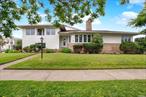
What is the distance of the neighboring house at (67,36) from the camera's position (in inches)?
1425

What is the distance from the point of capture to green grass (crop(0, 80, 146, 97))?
22.5ft

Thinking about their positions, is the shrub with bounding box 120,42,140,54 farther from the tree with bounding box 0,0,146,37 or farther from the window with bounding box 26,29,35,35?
the tree with bounding box 0,0,146,37

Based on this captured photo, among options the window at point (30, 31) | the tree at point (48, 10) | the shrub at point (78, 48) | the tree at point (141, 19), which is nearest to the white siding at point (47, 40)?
the window at point (30, 31)

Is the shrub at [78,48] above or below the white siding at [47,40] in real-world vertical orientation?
below

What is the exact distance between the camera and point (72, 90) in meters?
7.34

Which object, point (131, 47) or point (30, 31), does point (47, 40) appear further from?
point (131, 47)

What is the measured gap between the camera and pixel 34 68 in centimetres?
1375

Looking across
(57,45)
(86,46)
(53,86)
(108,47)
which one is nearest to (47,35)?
(57,45)

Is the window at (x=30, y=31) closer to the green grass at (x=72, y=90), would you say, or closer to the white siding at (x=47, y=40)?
the white siding at (x=47, y=40)

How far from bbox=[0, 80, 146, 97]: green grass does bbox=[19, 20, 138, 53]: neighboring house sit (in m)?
28.0

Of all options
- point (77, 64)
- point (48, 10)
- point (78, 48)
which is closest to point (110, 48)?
point (78, 48)

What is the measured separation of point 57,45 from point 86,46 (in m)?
6.52

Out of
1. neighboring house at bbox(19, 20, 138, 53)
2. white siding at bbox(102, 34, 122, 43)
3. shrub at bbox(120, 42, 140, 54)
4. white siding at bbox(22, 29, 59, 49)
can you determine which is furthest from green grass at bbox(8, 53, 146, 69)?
white siding at bbox(22, 29, 59, 49)

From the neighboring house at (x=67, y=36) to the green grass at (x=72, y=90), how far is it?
2797 centimetres
